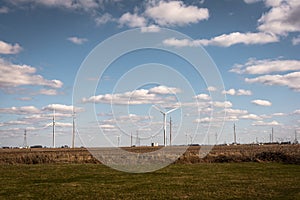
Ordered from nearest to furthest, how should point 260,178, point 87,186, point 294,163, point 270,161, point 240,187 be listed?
point 240,187 < point 87,186 < point 260,178 < point 294,163 < point 270,161

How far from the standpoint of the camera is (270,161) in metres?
36.4

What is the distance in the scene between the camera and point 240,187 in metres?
18.2

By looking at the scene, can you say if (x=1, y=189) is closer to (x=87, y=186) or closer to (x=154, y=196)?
(x=87, y=186)

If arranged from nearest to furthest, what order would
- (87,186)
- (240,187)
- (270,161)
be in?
1. (240,187)
2. (87,186)
3. (270,161)

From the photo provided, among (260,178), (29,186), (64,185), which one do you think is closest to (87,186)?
(64,185)

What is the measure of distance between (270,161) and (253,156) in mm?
2072

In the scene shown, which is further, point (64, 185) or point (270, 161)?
point (270, 161)

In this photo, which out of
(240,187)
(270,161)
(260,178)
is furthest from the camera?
(270,161)

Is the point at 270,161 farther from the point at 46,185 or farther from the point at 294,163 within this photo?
the point at 46,185

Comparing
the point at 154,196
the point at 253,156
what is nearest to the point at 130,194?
the point at 154,196

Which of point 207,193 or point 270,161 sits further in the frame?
point 270,161

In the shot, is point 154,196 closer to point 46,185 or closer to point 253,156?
point 46,185

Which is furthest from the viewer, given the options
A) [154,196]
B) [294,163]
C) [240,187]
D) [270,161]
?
[270,161]

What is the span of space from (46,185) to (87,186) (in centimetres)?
221
